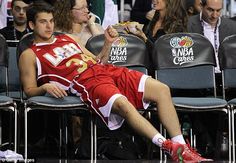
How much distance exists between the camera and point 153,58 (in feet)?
28.0

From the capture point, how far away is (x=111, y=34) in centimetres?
808

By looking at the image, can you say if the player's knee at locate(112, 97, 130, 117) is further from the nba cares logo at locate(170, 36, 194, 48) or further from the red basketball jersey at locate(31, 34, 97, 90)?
the nba cares logo at locate(170, 36, 194, 48)

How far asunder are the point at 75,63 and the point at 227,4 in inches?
152

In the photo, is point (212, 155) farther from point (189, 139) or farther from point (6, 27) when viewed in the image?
point (6, 27)

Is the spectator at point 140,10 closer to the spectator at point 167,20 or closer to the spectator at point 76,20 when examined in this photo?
the spectator at point 76,20

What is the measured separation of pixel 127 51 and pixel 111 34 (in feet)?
1.64

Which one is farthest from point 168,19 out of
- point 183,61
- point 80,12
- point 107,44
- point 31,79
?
point 31,79

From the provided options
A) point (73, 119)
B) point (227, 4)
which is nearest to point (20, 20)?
point (73, 119)

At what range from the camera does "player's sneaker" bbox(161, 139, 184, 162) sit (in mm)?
7277

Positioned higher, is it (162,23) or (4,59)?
(162,23)

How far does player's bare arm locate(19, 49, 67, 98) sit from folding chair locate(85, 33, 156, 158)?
71 cm

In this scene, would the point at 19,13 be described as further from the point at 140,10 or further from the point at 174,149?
the point at 174,149

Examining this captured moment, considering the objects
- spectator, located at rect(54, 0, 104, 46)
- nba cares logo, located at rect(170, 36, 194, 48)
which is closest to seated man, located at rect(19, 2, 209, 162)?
spectator, located at rect(54, 0, 104, 46)

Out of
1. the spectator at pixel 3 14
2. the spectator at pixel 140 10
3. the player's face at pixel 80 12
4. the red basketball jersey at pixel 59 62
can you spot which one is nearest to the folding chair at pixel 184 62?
the red basketball jersey at pixel 59 62
